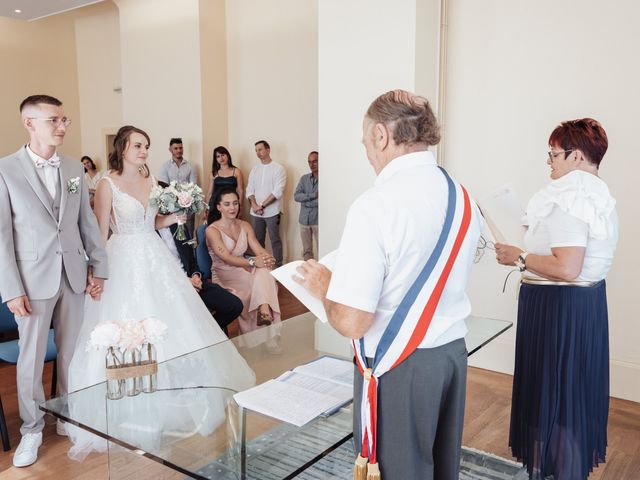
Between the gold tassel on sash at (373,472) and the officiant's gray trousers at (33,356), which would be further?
the officiant's gray trousers at (33,356)

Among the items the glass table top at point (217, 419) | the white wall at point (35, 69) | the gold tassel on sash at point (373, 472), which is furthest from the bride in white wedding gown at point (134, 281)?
the white wall at point (35, 69)

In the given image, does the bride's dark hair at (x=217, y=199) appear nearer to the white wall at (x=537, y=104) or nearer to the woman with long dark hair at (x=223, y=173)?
the white wall at (x=537, y=104)

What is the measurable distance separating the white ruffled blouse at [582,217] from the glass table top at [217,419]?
540 millimetres

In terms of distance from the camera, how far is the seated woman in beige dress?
186 inches

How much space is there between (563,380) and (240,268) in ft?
9.29

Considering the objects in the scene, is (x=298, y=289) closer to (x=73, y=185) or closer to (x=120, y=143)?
(x=73, y=185)

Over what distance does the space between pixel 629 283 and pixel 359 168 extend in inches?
77.7

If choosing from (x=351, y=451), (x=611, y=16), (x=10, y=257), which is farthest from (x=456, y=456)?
(x=611, y=16)

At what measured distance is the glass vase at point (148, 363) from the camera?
7.39 ft

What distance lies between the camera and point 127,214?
376cm

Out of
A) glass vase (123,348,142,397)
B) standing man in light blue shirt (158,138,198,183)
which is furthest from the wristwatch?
standing man in light blue shirt (158,138,198,183)

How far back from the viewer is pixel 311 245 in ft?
27.1

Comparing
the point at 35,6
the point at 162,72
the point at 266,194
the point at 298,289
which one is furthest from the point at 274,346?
the point at 35,6

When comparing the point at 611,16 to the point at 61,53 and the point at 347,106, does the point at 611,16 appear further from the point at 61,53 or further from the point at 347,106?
the point at 61,53
